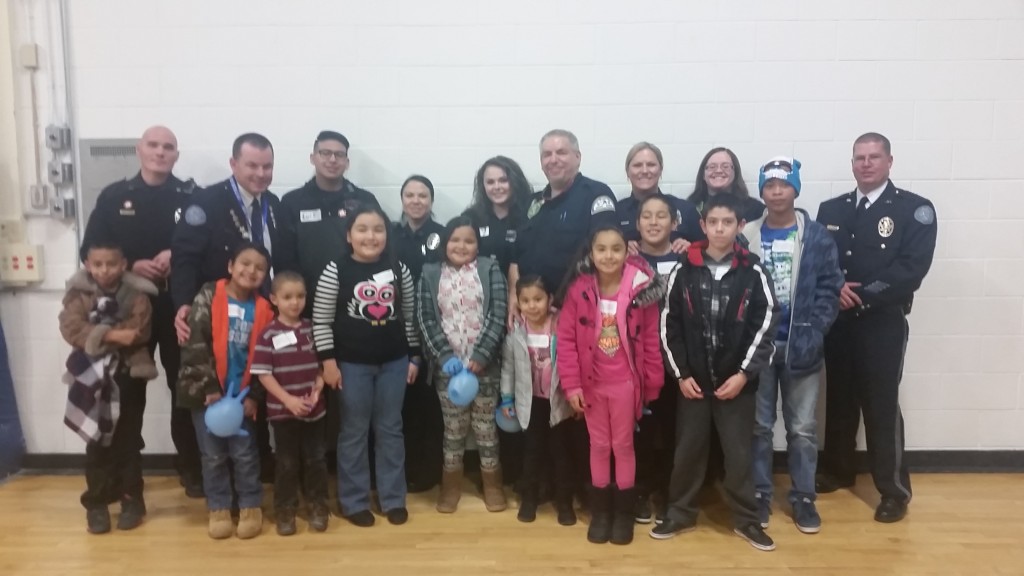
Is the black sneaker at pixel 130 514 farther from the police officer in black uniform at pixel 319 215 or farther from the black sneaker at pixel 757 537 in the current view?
the black sneaker at pixel 757 537

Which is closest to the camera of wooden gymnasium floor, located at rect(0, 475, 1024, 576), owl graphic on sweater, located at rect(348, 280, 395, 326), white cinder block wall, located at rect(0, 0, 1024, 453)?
wooden gymnasium floor, located at rect(0, 475, 1024, 576)

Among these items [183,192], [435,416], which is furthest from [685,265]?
[183,192]

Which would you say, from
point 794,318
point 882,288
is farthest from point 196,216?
point 882,288

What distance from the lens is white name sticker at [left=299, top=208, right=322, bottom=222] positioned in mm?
3324

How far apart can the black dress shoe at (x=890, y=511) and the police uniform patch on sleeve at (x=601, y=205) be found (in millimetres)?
1938

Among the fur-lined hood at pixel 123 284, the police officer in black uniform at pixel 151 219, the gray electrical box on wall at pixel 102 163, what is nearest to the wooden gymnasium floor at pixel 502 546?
the police officer in black uniform at pixel 151 219

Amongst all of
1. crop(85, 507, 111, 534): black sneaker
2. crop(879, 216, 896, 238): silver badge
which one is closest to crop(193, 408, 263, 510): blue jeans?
crop(85, 507, 111, 534): black sneaker

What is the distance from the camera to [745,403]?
283cm

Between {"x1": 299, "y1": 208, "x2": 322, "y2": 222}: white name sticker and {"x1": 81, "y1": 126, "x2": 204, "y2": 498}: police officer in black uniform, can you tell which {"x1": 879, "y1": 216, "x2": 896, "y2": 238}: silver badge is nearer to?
{"x1": 299, "y1": 208, "x2": 322, "y2": 222}: white name sticker

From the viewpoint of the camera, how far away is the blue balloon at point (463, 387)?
9.52ft

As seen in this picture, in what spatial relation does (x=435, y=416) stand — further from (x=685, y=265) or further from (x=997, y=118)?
(x=997, y=118)

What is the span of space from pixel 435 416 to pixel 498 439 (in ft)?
1.43

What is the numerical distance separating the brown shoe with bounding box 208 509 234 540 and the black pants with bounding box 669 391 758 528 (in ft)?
6.63

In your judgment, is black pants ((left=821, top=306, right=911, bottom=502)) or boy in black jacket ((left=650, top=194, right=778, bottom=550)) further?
black pants ((left=821, top=306, right=911, bottom=502))
